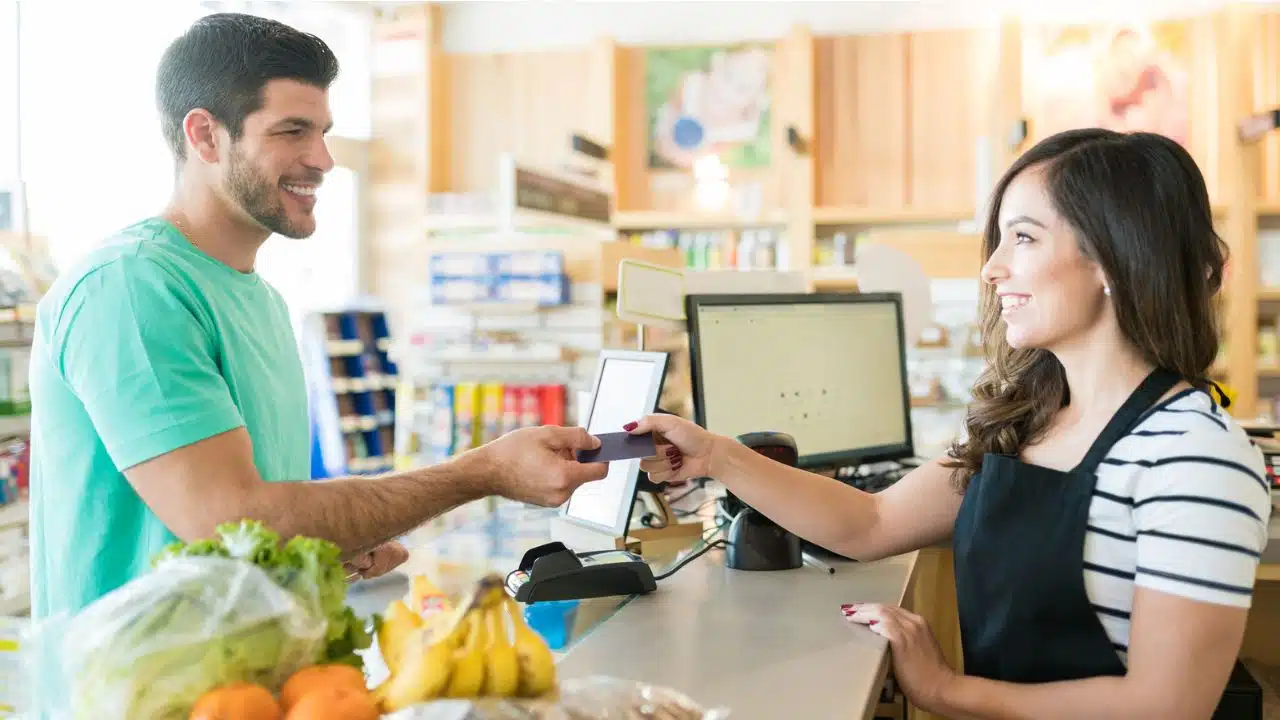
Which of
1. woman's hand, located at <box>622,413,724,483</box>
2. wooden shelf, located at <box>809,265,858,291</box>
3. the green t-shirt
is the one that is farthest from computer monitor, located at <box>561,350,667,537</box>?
wooden shelf, located at <box>809,265,858,291</box>

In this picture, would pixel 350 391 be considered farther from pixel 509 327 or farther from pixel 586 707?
pixel 586 707

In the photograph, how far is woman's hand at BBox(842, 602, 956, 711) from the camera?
1.51 metres

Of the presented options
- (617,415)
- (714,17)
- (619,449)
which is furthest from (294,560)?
(714,17)

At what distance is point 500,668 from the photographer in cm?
94

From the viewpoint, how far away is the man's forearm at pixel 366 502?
1464mm

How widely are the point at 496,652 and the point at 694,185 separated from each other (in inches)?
264

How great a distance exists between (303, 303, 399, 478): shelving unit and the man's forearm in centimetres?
470

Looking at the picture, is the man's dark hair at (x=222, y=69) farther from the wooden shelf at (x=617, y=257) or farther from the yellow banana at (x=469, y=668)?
the wooden shelf at (x=617, y=257)

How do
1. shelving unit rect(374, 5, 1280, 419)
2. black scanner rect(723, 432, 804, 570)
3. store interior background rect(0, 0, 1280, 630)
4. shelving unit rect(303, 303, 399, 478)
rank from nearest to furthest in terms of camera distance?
1. black scanner rect(723, 432, 804, 570)
2. store interior background rect(0, 0, 1280, 630)
3. shelving unit rect(303, 303, 399, 478)
4. shelving unit rect(374, 5, 1280, 419)

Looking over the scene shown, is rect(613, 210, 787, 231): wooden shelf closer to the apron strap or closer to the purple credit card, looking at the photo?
the purple credit card

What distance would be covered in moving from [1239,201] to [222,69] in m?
6.09

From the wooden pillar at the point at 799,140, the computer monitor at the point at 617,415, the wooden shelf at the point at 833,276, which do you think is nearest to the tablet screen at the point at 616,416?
the computer monitor at the point at 617,415

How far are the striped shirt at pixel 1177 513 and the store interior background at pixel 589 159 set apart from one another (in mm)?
3191

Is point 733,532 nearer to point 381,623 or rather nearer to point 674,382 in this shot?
point 381,623
